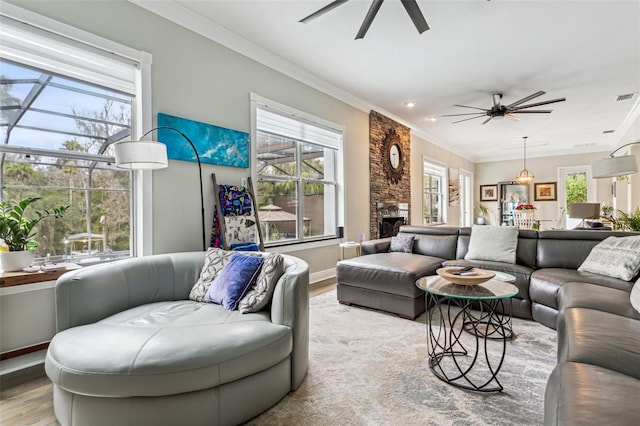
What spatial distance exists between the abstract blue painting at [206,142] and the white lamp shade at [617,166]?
4.53 metres

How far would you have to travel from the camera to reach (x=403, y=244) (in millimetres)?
4281

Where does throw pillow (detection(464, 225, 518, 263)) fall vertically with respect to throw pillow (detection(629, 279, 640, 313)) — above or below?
above

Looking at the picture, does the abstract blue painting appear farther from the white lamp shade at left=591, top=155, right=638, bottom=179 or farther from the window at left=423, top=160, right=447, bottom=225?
the window at left=423, top=160, right=447, bottom=225

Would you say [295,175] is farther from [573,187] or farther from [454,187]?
[573,187]

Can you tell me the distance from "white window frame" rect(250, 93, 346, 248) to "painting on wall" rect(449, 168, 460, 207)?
16.8ft

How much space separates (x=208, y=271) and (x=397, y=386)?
1516 mm

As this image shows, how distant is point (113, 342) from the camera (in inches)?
59.4

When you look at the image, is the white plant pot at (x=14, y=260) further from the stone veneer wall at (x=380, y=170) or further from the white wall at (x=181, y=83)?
the stone veneer wall at (x=380, y=170)

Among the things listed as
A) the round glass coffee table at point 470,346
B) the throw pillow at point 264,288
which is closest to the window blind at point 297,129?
the throw pillow at point 264,288

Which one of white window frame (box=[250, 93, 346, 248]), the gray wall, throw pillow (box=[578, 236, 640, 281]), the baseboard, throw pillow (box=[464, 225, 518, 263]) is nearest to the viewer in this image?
the gray wall

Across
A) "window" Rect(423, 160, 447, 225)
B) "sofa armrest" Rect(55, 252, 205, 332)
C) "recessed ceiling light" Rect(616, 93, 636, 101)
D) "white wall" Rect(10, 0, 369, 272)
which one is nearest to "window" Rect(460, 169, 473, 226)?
"window" Rect(423, 160, 447, 225)

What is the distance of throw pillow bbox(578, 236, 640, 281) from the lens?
263cm

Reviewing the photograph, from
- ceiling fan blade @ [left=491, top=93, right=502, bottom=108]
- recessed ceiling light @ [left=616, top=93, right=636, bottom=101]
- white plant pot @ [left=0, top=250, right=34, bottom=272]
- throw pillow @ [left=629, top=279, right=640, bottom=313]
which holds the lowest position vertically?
throw pillow @ [left=629, top=279, right=640, bottom=313]

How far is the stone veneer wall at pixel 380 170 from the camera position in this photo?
5773 mm
